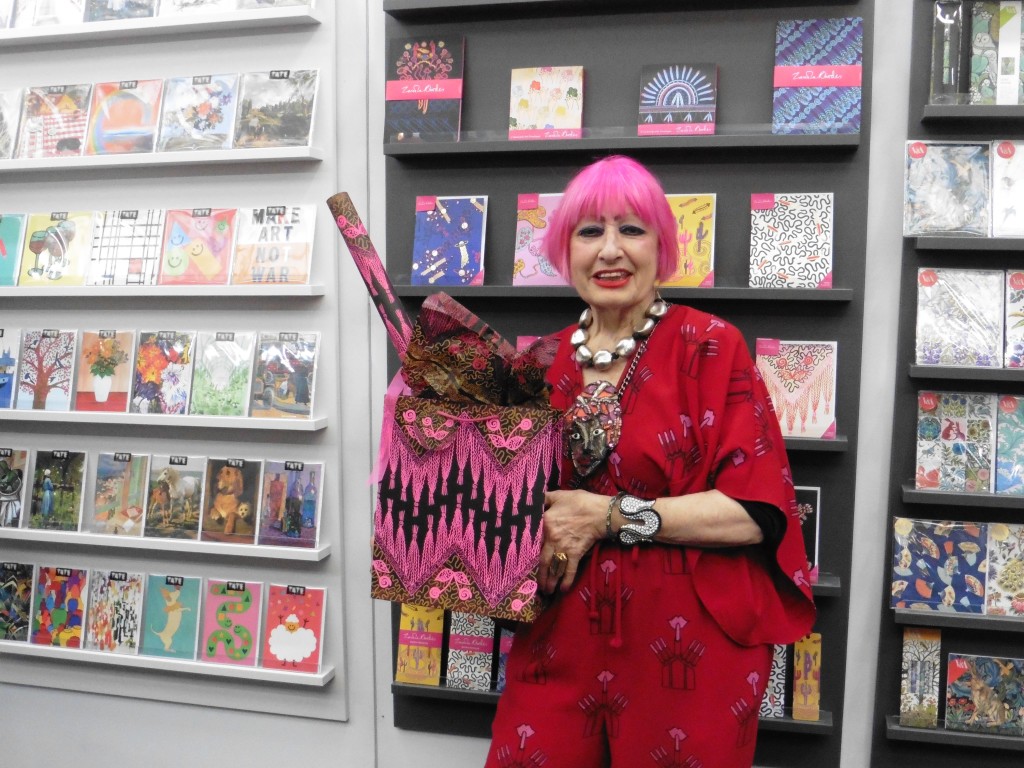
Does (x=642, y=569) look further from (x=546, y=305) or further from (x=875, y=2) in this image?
(x=875, y=2)

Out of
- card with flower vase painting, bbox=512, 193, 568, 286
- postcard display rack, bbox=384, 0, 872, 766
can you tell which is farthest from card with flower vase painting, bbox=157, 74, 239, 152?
card with flower vase painting, bbox=512, 193, 568, 286

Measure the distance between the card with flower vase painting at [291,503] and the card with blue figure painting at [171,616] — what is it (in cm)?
31

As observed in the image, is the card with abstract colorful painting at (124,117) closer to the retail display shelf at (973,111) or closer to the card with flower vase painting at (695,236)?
the card with flower vase painting at (695,236)

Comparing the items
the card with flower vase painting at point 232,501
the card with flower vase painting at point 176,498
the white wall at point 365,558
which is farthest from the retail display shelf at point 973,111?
the card with flower vase painting at point 176,498

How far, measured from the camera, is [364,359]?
2488 mm

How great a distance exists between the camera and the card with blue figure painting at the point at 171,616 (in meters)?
2.59

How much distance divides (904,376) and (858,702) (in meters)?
0.83

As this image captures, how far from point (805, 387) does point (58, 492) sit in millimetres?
2127

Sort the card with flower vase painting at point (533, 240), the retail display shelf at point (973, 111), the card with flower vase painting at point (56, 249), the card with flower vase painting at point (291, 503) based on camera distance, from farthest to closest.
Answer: the card with flower vase painting at point (56, 249) < the card with flower vase painting at point (291, 503) < the card with flower vase painting at point (533, 240) < the retail display shelf at point (973, 111)

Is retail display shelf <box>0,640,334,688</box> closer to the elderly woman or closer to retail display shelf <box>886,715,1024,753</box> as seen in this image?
the elderly woman

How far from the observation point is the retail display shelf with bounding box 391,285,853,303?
208 centimetres

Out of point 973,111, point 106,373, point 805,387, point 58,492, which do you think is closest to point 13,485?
point 58,492

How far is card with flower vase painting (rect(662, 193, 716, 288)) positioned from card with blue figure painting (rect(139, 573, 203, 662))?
162 cm

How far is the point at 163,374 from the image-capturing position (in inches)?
100
